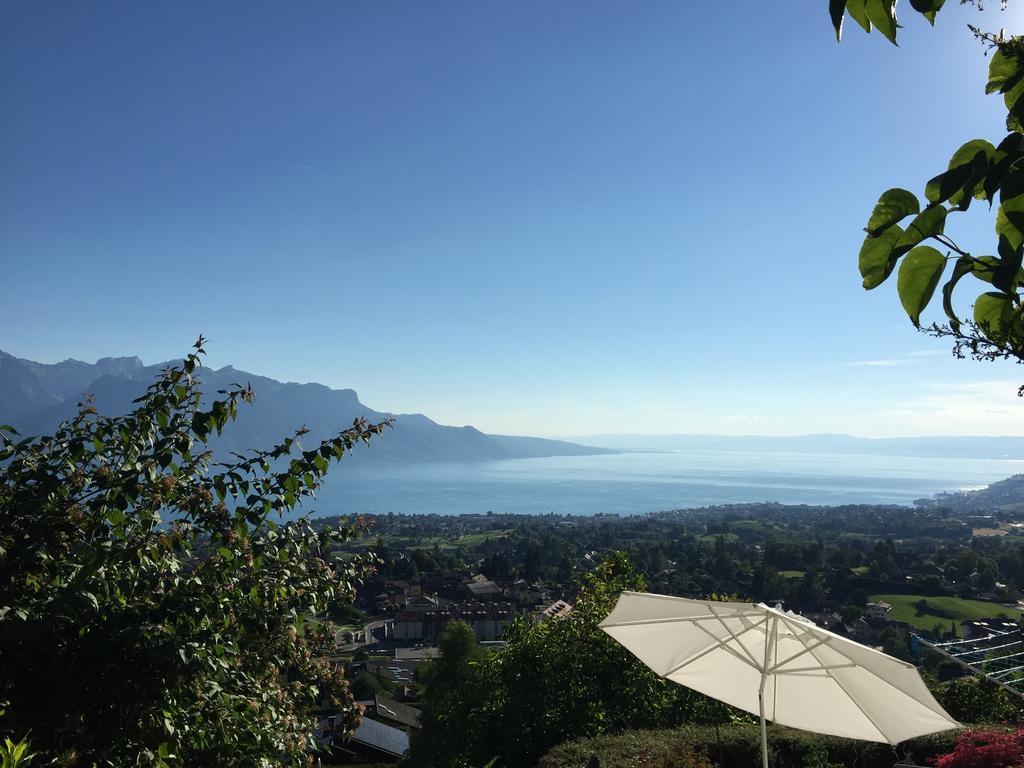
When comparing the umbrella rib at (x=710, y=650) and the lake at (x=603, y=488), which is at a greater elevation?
the umbrella rib at (x=710, y=650)

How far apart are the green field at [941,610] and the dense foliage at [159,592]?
1369 inches

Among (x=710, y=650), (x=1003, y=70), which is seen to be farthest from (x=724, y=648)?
(x=1003, y=70)

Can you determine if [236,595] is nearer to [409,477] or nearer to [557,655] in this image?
[557,655]

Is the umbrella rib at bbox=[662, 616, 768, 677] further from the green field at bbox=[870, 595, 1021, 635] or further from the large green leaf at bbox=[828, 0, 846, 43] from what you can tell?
the green field at bbox=[870, 595, 1021, 635]

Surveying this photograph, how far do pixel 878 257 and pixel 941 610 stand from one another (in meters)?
41.3

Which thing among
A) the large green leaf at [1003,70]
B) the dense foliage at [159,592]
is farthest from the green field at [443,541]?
the large green leaf at [1003,70]

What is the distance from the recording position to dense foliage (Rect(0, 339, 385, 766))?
2.10 meters

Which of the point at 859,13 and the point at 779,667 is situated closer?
the point at 859,13

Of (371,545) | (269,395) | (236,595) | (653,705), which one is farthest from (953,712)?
(269,395)

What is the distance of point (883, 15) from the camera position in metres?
0.58

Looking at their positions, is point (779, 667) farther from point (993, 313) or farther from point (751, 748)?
point (993, 313)

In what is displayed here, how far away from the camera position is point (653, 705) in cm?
602

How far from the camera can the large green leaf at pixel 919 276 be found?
1.98 ft

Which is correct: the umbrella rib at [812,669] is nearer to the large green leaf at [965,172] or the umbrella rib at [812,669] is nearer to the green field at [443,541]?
the large green leaf at [965,172]
